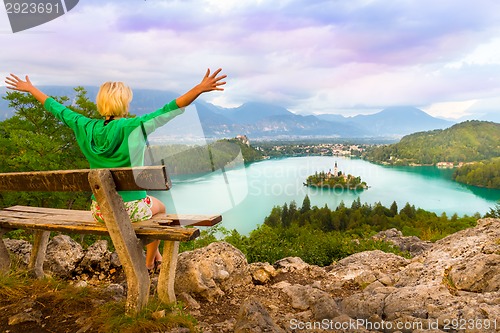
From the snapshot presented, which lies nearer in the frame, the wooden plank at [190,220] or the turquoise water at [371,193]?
the wooden plank at [190,220]

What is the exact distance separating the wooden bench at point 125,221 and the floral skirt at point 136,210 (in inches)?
2.7

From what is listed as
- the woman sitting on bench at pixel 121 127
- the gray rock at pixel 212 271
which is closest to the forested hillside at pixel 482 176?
the gray rock at pixel 212 271

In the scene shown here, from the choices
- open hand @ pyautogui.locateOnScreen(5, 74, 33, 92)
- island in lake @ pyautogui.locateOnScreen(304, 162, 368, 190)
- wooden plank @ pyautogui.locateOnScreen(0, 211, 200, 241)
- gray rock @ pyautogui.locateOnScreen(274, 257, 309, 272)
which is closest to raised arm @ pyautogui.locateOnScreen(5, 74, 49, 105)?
open hand @ pyautogui.locateOnScreen(5, 74, 33, 92)

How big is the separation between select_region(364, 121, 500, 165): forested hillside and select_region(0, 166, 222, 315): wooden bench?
5985 inches

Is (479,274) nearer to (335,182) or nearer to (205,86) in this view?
(205,86)

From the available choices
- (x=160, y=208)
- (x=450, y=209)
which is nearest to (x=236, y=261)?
(x=160, y=208)

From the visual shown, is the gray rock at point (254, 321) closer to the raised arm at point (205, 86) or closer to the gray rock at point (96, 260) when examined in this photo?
the raised arm at point (205, 86)

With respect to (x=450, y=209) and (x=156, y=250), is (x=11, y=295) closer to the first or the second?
(x=156, y=250)

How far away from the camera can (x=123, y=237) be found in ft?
9.12

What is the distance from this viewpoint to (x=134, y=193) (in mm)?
3090

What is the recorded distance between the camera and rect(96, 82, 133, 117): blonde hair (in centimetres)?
282

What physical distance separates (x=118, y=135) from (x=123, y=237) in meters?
0.84

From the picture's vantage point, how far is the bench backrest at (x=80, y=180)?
241cm

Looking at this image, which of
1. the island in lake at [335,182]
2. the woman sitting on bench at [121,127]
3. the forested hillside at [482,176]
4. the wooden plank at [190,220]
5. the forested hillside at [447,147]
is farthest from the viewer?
the forested hillside at [447,147]
